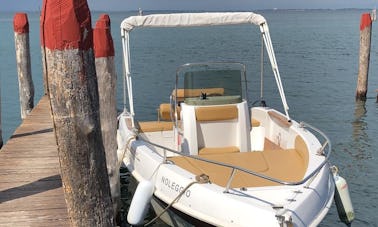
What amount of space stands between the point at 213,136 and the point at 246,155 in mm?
1009

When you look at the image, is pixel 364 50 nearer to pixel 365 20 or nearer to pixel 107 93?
pixel 365 20

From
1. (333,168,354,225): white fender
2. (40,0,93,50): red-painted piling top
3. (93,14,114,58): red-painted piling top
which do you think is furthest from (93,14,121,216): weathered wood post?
(40,0,93,50): red-painted piling top

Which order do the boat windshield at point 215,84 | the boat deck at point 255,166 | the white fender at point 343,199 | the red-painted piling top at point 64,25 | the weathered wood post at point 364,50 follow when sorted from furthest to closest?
the weathered wood post at point 364,50 < the boat windshield at point 215,84 < the white fender at point 343,199 < the boat deck at point 255,166 < the red-painted piling top at point 64,25

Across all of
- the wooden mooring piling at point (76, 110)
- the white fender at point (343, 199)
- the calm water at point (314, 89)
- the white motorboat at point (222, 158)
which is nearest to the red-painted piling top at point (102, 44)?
the white motorboat at point (222, 158)

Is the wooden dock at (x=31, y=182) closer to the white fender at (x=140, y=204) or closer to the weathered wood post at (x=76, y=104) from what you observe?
the white fender at (x=140, y=204)

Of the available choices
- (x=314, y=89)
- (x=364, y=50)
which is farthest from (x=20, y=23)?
(x=314, y=89)

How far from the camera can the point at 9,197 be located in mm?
6535

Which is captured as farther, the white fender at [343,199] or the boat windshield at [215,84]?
the boat windshield at [215,84]

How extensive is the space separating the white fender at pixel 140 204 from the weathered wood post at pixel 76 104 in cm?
181

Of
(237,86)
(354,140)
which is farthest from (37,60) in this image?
(237,86)

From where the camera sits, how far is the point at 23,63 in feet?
42.7

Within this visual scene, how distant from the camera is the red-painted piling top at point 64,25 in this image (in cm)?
367

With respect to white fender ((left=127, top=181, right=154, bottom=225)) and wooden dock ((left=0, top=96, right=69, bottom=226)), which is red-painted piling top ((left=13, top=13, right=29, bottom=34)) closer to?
wooden dock ((left=0, top=96, right=69, bottom=226))

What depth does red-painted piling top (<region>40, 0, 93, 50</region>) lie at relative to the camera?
3.67m
